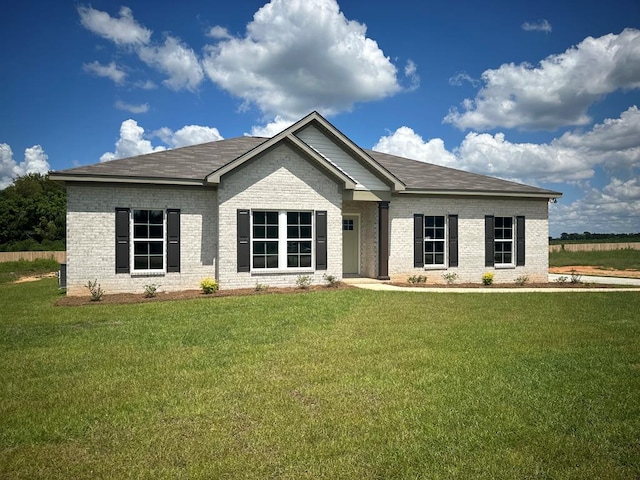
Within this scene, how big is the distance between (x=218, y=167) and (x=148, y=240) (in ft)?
11.5

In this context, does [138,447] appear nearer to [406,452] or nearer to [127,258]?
[406,452]

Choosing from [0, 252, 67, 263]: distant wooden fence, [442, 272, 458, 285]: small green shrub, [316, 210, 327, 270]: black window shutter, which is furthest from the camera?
[0, 252, 67, 263]: distant wooden fence

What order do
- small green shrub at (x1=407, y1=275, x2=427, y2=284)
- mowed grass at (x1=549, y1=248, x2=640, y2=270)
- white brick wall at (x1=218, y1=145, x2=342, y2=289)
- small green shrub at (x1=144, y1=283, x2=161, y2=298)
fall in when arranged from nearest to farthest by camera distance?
small green shrub at (x1=144, y1=283, x2=161, y2=298), white brick wall at (x1=218, y1=145, x2=342, y2=289), small green shrub at (x1=407, y1=275, x2=427, y2=284), mowed grass at (x1=549, y1=248, x2=640, y2=270)

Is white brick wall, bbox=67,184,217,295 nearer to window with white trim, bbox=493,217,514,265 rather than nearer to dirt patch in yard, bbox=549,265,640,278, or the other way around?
window with white trim, bbox=493,217,514,265

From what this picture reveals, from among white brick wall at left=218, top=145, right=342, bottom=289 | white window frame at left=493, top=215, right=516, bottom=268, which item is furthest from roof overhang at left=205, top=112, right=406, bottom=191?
white window frame at left=493, top=215, right=516, bottom=268

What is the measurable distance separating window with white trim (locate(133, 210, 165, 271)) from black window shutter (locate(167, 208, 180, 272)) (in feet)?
0.83

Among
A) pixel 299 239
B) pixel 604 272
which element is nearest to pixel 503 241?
pixel 299 239

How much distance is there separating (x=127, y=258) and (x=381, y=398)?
11.3m

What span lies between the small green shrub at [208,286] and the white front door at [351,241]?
6.16 metres

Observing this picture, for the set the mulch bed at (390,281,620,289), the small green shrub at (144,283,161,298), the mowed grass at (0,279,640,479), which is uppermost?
the small green shrub at (144,283,161,298)

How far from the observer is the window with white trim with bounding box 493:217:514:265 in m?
18.6

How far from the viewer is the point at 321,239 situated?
15.5 m

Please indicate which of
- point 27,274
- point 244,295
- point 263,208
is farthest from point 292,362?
point 27,274

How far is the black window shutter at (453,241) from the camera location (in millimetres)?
17750
